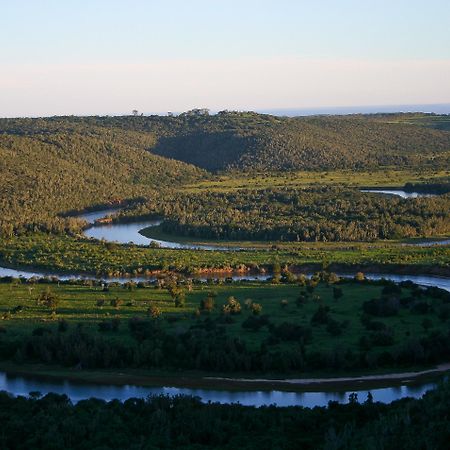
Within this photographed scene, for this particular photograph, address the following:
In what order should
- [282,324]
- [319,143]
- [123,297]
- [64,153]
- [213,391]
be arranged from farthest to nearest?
[319,143], [64,153], [123,297], [282,324], [213,391]

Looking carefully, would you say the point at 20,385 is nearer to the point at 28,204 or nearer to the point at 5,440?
the point at 5,440

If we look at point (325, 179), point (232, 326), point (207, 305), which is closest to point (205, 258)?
point (207, 305)

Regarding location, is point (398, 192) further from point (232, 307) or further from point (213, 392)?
point (213, 392)

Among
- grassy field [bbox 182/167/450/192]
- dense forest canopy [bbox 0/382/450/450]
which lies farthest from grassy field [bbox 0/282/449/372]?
grassy field [bbox 182/167/450/192]

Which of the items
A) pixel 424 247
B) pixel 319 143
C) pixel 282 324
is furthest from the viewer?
pixel 319 143

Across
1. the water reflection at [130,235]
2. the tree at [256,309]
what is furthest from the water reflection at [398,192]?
the tree at [256,309]

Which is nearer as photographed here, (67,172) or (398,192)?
(398,192)

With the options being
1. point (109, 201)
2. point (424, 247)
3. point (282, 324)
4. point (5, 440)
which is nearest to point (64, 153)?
point (109, 201)
